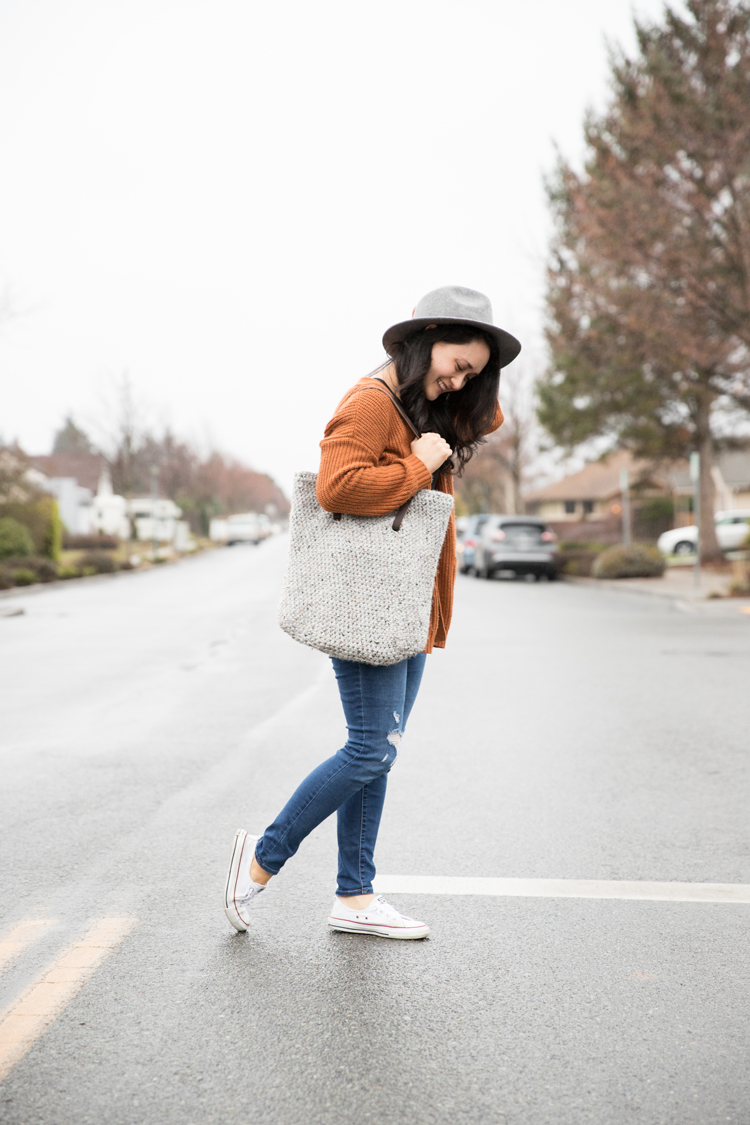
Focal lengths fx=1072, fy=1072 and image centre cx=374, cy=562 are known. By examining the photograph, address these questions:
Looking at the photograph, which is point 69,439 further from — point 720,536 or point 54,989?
point 54,989

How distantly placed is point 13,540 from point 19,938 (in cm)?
2855

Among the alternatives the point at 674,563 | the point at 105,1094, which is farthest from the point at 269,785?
the point at 674,563

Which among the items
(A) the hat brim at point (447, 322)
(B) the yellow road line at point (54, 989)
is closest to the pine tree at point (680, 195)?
(A) the hat brim at point (447, 322)

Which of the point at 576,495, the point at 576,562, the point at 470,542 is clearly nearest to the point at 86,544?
the point at 470,542

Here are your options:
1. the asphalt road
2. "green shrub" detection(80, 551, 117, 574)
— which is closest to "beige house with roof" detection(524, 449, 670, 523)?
"green shrub" detection(80, 551, 117, 574)

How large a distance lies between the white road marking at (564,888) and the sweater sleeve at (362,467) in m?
1.51

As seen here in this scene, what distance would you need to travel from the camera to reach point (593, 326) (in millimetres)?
26109

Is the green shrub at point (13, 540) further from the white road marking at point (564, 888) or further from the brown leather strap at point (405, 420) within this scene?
the brown leather strap at point (405, 420)

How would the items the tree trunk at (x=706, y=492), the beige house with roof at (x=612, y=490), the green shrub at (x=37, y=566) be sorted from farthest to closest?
the beige house with roof at (x=612, y=490) → the green shrub at (x=37, y=566) → the tree trunk at (x=706, y=492)

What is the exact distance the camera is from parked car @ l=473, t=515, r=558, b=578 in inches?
1016

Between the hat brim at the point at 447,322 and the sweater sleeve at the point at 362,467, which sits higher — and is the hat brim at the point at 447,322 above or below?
above

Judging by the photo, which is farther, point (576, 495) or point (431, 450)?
point (576, 495)

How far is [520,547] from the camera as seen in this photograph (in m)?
25.8

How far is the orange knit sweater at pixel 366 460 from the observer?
9.20 ft
